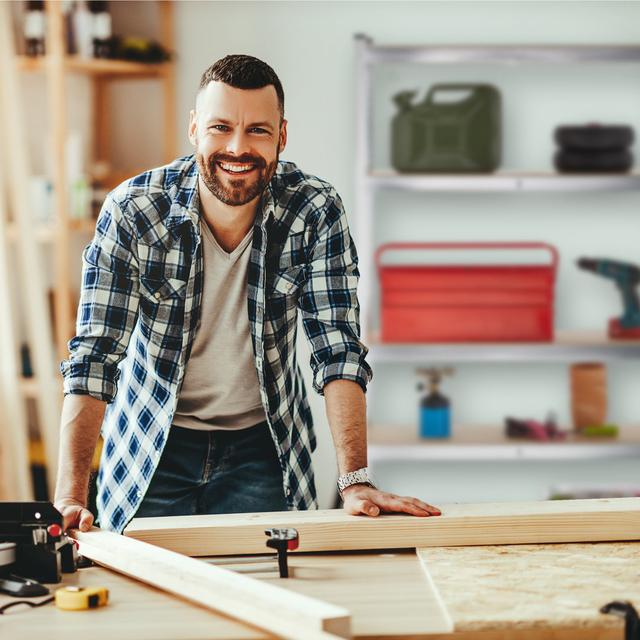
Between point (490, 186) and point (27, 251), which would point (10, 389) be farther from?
point (490, 186)

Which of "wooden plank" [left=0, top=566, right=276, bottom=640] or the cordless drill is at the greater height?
the cordless drill

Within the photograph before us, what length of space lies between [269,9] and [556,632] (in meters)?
3.38

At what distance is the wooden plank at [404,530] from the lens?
1.42 m

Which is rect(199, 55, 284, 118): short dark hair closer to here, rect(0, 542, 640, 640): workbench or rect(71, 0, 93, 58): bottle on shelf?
rect(0, 542, 640, 640): workbench

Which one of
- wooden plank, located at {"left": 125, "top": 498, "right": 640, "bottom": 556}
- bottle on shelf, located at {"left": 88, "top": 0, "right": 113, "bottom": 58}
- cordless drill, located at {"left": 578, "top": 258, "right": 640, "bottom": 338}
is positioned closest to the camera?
wooden plank, located at {"left": 125, "top": 498, "right": 640, "bottom": 556}

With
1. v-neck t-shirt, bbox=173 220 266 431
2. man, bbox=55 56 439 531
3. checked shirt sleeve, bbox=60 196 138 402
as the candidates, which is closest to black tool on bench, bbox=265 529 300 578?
man, bbox=55 56 439 531

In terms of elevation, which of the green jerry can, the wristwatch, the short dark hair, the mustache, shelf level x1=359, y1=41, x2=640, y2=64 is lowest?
the wristwatch

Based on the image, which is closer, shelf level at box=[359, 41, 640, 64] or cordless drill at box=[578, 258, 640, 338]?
shelf level at box=[359, 41, 640, 64]

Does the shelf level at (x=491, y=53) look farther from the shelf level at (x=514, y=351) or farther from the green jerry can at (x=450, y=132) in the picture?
the shelf level at (x=514, y=351)

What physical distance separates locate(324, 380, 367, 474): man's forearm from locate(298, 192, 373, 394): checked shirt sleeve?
0.03 meters

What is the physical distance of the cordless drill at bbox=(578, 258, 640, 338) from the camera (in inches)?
143

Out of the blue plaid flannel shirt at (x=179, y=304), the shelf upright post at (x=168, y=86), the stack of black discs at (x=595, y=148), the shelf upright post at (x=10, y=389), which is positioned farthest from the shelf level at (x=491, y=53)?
the blue plaid flannel shirt at (x=179, y=304)

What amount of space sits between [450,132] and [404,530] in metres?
2.34

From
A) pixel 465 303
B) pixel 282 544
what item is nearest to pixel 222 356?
pixel 282 544
